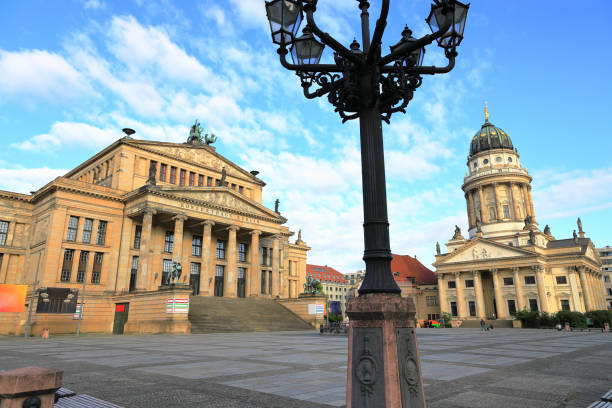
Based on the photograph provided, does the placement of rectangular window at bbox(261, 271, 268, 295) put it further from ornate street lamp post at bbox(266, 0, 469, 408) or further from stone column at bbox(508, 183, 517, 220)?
stone column at bbox(508, 183, 517, 220)

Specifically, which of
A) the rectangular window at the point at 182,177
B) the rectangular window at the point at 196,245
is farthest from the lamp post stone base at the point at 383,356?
the rectangular window at the point at 182,177

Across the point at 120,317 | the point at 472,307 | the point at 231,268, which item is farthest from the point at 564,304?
the point at 120,317

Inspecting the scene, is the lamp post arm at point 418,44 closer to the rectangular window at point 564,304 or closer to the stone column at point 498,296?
the stone column at point 498,296

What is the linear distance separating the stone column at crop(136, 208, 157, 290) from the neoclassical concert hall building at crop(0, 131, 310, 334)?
0.10 metres

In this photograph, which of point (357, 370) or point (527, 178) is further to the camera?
point (527, 178)

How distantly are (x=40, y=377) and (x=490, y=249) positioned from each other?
240 ft

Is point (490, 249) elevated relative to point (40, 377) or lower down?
elevated

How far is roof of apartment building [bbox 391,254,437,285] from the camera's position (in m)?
84.1

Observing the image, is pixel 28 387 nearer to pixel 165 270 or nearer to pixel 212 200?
pixel 212 200

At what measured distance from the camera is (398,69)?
240 inches

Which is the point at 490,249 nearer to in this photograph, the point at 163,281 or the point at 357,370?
the point at 163,281

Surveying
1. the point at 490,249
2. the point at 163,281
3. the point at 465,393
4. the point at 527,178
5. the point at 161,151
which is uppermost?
the point at 527,178

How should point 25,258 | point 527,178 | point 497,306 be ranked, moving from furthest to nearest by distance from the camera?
point 527,178 < point 497,306 < point 25,258

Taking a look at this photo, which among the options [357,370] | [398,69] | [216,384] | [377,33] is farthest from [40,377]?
[398,69]
